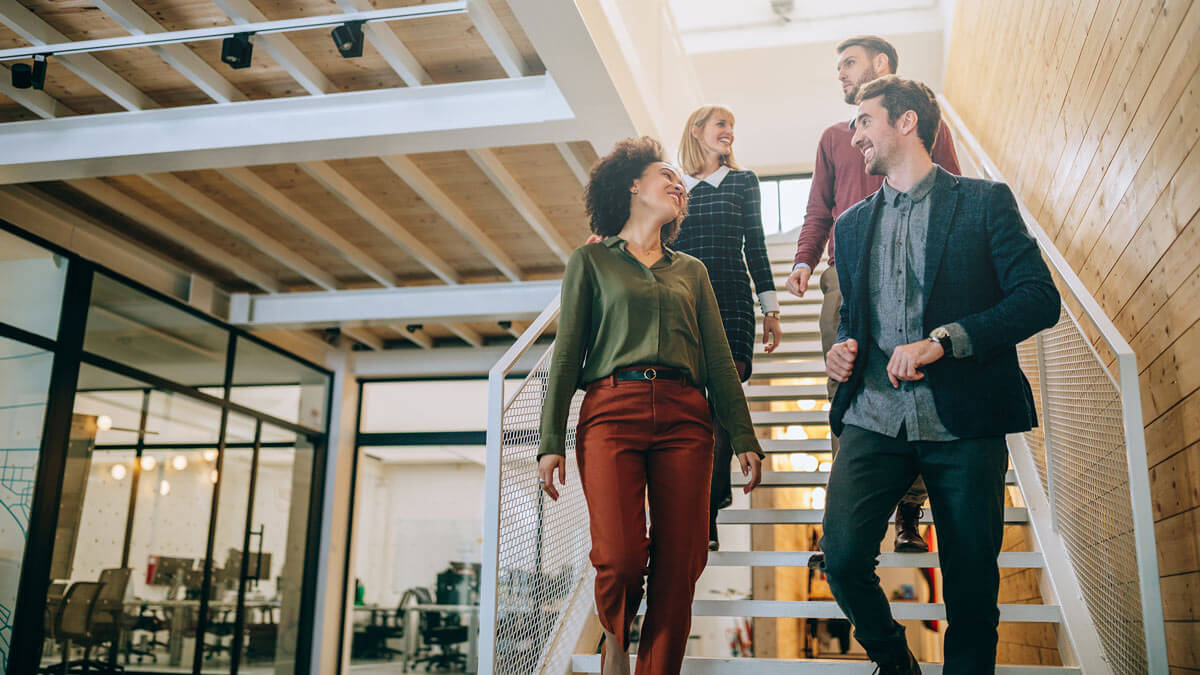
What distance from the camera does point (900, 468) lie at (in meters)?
2.10

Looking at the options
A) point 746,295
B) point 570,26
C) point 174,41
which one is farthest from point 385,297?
point 746,295

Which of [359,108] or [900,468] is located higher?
[359,108]

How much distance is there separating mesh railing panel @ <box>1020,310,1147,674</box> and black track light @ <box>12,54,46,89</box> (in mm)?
4344

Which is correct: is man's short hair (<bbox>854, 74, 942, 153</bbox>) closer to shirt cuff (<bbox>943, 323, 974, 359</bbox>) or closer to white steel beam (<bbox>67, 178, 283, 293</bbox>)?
shirt cuff (<bbox>943, 323, 974, 359</bbox>)

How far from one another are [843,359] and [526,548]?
119 centimetres

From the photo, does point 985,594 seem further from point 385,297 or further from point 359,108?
point 385,297

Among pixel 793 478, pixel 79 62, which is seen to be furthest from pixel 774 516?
pixel 79 62

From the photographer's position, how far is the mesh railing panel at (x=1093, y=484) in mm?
2354

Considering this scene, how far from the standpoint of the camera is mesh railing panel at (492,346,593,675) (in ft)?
8.69

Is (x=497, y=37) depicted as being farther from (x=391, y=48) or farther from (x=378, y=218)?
(x=378, y=218)

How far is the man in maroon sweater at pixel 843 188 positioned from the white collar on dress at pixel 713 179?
340 millimetres

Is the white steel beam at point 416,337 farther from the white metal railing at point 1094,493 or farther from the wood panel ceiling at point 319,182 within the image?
the white metal railing at point 1094,493

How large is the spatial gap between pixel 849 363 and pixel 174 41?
345 cm

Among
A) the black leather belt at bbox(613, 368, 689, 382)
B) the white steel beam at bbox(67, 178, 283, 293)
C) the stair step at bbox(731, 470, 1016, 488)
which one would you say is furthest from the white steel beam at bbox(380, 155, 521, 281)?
the black leather belt at bbox(613, 368, 689, 382)
